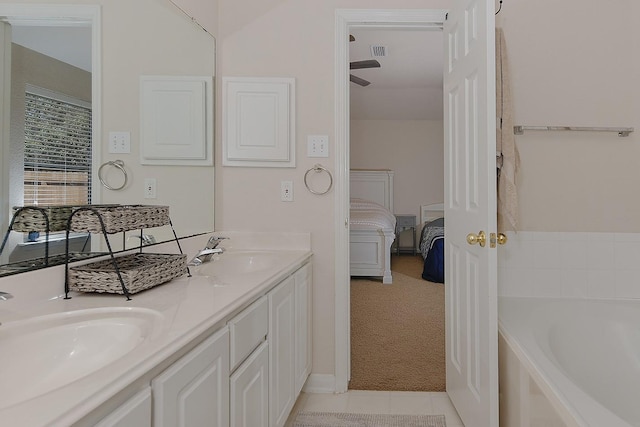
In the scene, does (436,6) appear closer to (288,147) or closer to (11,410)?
(288,147)

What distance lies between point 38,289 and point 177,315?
44 centimetres

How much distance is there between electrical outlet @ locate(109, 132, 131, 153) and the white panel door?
4.55ft

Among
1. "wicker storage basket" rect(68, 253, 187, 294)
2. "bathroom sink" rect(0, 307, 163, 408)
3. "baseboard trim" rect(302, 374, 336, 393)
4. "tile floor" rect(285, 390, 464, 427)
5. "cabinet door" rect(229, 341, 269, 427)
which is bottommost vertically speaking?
"tile floor" rect(285, 390, 464, 427)

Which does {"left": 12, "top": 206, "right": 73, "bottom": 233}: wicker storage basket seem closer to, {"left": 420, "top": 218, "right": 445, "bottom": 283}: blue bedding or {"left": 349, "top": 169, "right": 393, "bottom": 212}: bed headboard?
{"left": 420, "top": 218, "right": 445, "bottom": 283}: blue bedding

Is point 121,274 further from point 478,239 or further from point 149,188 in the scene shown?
point 478,239

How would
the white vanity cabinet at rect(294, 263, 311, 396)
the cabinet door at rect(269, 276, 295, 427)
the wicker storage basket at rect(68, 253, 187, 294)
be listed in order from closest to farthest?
the wicker storage basket at rect(68, 253, 187, 294) → the cabinet door at rect(269, 276, 295, 427) → the white vanity cabinet at rect(294, 263, 311, 396)

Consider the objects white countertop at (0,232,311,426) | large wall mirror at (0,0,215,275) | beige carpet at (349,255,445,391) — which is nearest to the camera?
white countertop at (0,232,311,426)

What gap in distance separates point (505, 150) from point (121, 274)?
164 cm

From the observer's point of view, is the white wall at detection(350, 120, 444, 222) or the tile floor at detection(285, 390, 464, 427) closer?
the tile floor at detection(285, 390, 464, 427)

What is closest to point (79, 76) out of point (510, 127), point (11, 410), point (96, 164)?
point (96, 164)

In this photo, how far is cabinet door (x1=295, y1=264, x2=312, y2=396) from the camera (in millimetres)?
1938

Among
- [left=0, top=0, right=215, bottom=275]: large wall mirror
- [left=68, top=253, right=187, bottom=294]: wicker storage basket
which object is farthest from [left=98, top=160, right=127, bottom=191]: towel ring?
[left=68, top=253, right=187, bottom=294]: wicker storage basket

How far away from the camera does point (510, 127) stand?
1855mm

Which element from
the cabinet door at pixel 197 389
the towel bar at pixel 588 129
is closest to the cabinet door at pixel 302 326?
the cabinet door at pixel 197 389
